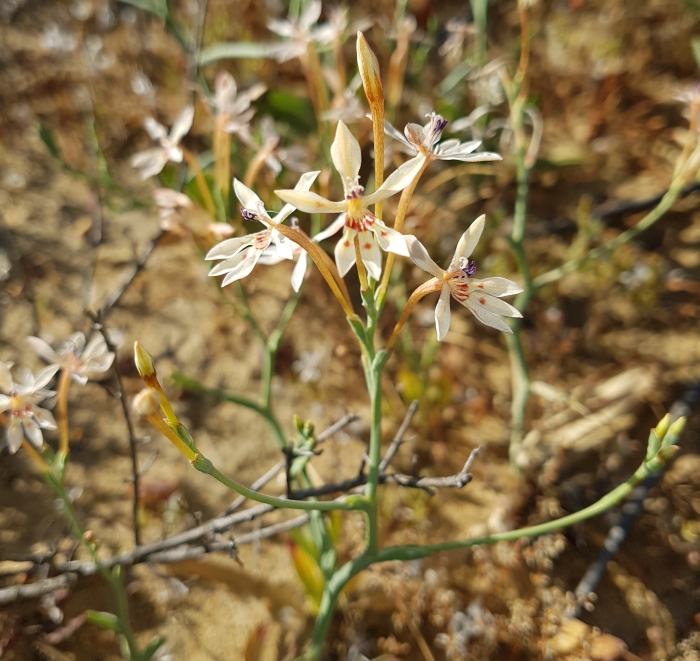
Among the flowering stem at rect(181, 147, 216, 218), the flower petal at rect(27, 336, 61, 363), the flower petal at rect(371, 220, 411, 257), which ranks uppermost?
the flowering stem at rect(181, 147, 216, 218)

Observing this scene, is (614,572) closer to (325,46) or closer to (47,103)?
(325,46)

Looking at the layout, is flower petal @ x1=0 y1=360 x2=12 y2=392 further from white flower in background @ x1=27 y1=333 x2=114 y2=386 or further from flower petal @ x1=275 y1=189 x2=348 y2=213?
flower petal @ x1=275 y1=189 x2=348 y2=213

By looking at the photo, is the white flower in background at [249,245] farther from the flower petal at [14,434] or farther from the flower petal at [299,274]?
the flower petal at [14,434]

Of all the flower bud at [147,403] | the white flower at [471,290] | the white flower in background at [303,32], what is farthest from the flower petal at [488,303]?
the white flower in background at [303,32]

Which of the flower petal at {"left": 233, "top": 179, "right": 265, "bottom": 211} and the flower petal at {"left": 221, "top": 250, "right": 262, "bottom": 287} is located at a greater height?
the flower petal at {"left": 233, "top": 179, "right": 265, "bottom": 211}

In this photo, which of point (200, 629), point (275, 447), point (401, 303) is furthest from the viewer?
point (401, 303)

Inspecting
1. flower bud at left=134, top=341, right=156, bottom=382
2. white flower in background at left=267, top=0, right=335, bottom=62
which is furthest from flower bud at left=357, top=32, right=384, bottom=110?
white flower in background at left=267, top=0, right=335, bottom=62

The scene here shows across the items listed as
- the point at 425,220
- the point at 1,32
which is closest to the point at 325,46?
the point at 425,220
